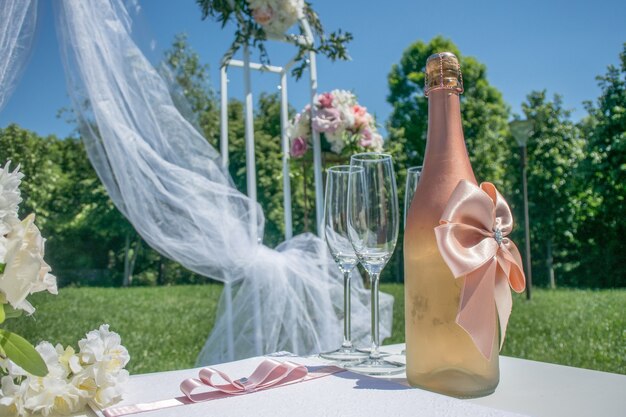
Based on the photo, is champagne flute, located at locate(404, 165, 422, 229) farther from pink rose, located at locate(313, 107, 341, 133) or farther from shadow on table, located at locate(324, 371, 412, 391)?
pink rose, located at locate(313, 107, 341, 133)

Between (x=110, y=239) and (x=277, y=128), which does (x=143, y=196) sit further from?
(x=110, y=239)

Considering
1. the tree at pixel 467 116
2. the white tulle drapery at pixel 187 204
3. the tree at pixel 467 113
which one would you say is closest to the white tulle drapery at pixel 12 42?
the white tulle drapery at pixel 187 204

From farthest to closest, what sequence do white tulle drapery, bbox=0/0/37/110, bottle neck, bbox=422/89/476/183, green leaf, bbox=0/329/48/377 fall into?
white tulle drapery, bbox=0/0/37/110, bottle neck, bbox=422/89/476/183, green leaf, bbox=0/329/48/377

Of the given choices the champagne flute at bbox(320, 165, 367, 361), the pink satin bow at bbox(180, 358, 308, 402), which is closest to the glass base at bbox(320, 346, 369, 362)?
the champagne flute at bbox(320, 165, 367, 361)

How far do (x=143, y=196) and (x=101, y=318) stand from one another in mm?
5237

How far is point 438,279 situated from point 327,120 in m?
2.20

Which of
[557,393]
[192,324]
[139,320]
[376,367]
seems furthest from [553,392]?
[139,320]

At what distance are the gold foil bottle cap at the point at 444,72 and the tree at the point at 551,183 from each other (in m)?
14.8

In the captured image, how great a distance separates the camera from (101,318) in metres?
6.73

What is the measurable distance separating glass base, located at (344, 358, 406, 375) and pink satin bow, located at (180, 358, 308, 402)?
0.12 m

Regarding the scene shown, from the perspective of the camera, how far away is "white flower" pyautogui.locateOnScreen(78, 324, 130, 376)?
680 mm

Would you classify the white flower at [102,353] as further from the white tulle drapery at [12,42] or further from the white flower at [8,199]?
the white tulle drapery at [12,42]

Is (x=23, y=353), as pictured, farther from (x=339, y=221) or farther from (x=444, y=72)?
(x=444, y=72)

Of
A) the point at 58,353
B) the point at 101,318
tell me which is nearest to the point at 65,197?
the point at 101,318
